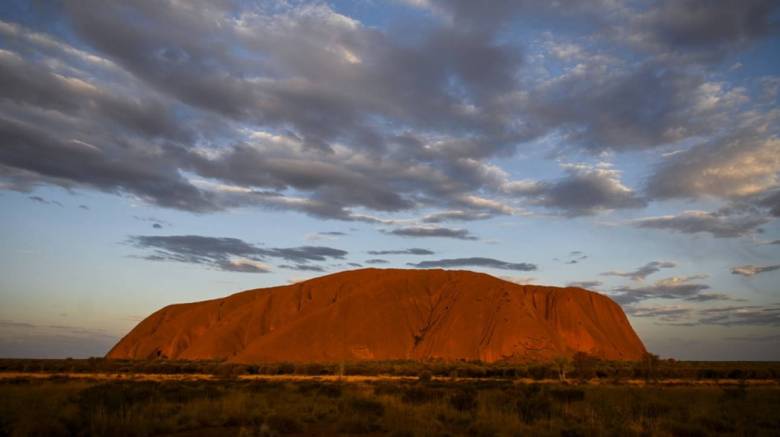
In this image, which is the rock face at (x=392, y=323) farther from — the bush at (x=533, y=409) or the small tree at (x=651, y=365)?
the bush at (x=533, y=409)

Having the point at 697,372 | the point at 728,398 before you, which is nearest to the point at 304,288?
the point at 697,372

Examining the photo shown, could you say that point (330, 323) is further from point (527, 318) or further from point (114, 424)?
point (114, 424)

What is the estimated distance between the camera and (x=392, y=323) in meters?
72.9

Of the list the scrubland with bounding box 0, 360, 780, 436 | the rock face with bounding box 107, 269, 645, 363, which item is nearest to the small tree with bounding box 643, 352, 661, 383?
the rock face with bounding box 107, 269, 645, 363

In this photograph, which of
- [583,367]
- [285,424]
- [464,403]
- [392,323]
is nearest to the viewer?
[285,424]

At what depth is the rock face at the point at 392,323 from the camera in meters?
66.9

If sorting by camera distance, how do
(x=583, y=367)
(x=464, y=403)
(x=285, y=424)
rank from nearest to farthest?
(x=285, y=424)
(x=464, y=403)
(x=583, y=367)

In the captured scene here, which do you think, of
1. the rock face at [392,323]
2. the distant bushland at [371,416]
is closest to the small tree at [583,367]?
the rock face at [392,323]

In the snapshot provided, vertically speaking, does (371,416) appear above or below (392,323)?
below

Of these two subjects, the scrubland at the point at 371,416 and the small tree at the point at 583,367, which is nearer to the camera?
the scrubland at the point at 371,416

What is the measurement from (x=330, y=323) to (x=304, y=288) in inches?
684

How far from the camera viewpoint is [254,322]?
80.5 metres

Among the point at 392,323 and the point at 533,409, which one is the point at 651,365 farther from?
the point at 392,323

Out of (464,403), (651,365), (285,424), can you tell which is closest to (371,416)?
(285,424)
